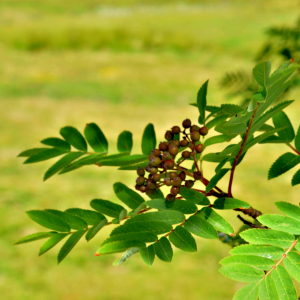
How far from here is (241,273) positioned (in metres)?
0.32

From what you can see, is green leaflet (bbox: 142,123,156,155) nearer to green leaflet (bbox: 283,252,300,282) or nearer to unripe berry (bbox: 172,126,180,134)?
unripe berry (bbox: 172,126,180,134)

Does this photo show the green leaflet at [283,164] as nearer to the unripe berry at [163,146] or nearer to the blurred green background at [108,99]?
the unripe berry at [163,146]

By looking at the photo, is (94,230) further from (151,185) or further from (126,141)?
(126,141)

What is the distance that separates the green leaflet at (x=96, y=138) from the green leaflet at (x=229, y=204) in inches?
9.0

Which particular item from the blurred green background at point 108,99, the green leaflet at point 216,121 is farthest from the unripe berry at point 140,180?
the blurred green background at point 108,99

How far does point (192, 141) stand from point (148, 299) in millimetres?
1276

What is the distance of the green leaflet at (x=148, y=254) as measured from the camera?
0.35 m

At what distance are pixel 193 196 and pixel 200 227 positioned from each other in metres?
0.04

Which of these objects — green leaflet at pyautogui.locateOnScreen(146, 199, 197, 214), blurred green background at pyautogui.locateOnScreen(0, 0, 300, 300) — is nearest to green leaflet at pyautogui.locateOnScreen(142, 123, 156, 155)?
green leaflet at pyautogui.locateOnScreen(146, 199, 197, 214)

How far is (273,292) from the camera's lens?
0.32m

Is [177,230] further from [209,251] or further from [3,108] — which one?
[3,108]

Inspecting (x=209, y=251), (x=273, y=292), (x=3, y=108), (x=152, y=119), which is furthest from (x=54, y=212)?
(x=3, y=108)

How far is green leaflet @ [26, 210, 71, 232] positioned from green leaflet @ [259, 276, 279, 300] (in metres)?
0.22

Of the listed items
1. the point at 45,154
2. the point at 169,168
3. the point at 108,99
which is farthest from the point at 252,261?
the point at 108,99
